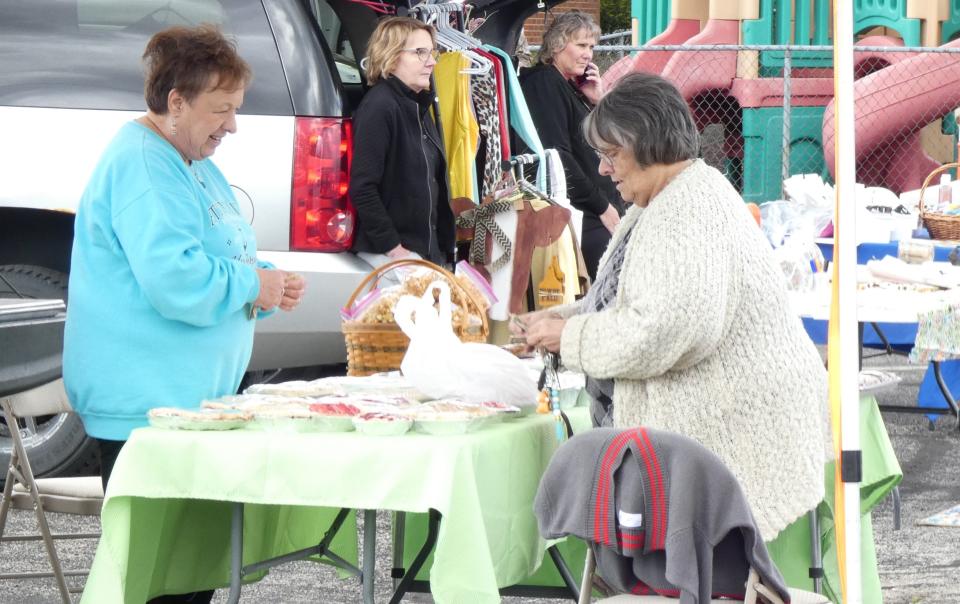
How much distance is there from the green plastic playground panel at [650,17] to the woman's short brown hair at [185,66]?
44.3 ft

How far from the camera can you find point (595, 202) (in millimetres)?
7652

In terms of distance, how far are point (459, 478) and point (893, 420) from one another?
224 inches

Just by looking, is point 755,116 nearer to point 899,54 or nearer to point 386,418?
point 899,54

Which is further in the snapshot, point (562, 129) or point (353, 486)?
point (562, 129)

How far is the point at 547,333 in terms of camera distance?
3682mm

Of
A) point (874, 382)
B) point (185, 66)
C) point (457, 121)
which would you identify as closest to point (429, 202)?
point (457, 121)

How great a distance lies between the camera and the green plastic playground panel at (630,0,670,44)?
17047 millimetres

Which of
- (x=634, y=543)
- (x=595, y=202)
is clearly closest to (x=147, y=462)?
(x=634, y=543)

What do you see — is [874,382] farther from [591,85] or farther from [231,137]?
[591,85]

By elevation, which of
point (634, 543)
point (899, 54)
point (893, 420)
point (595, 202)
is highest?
point (899, 54)

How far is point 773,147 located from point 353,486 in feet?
36.8

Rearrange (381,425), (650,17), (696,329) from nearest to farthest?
(696,329) < (381,425) < (650,17)

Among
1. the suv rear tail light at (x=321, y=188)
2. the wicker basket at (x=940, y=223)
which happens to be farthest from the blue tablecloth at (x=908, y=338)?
the suv rear tail light at (x=321, y=188)

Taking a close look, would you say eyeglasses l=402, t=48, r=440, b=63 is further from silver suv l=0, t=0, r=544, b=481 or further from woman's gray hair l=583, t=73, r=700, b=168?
woman's gray hair l=583, t=73, r=700, b=168
